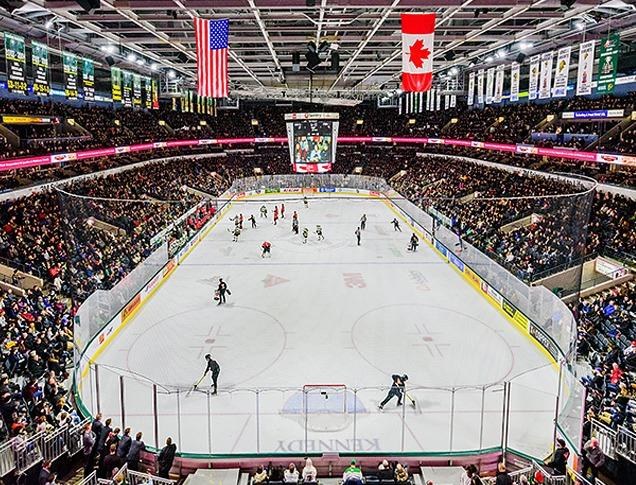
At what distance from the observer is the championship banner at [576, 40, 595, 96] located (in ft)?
54.9

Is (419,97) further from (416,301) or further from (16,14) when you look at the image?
(16,14)

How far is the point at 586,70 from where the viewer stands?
1691 cm

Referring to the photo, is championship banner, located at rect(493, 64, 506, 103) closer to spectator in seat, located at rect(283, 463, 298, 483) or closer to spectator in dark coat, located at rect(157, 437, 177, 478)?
spectator in seat, located at rect(283, 463, 298, 483)

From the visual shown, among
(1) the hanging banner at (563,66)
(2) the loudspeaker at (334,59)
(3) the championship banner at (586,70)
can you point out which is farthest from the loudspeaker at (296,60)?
(3) the championship banner at (586,70)

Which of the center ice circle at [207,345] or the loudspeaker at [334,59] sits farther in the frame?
the loudspeaker at [334,59]

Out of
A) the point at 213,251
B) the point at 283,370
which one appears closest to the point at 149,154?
the point at 213,251

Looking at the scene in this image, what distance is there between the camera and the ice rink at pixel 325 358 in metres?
9.62

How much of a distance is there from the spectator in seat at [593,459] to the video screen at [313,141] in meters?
31.1

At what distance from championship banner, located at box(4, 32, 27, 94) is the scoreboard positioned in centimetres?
2141

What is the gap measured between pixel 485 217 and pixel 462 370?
11240mm

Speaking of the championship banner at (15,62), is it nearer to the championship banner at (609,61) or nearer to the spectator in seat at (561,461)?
the spectator in seat at (561,461)

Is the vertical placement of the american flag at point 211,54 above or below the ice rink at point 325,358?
above

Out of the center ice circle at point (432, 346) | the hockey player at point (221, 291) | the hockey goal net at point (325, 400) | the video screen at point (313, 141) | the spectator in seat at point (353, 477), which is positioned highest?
the video screen at point (313, 141)

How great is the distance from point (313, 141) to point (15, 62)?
23.4m
